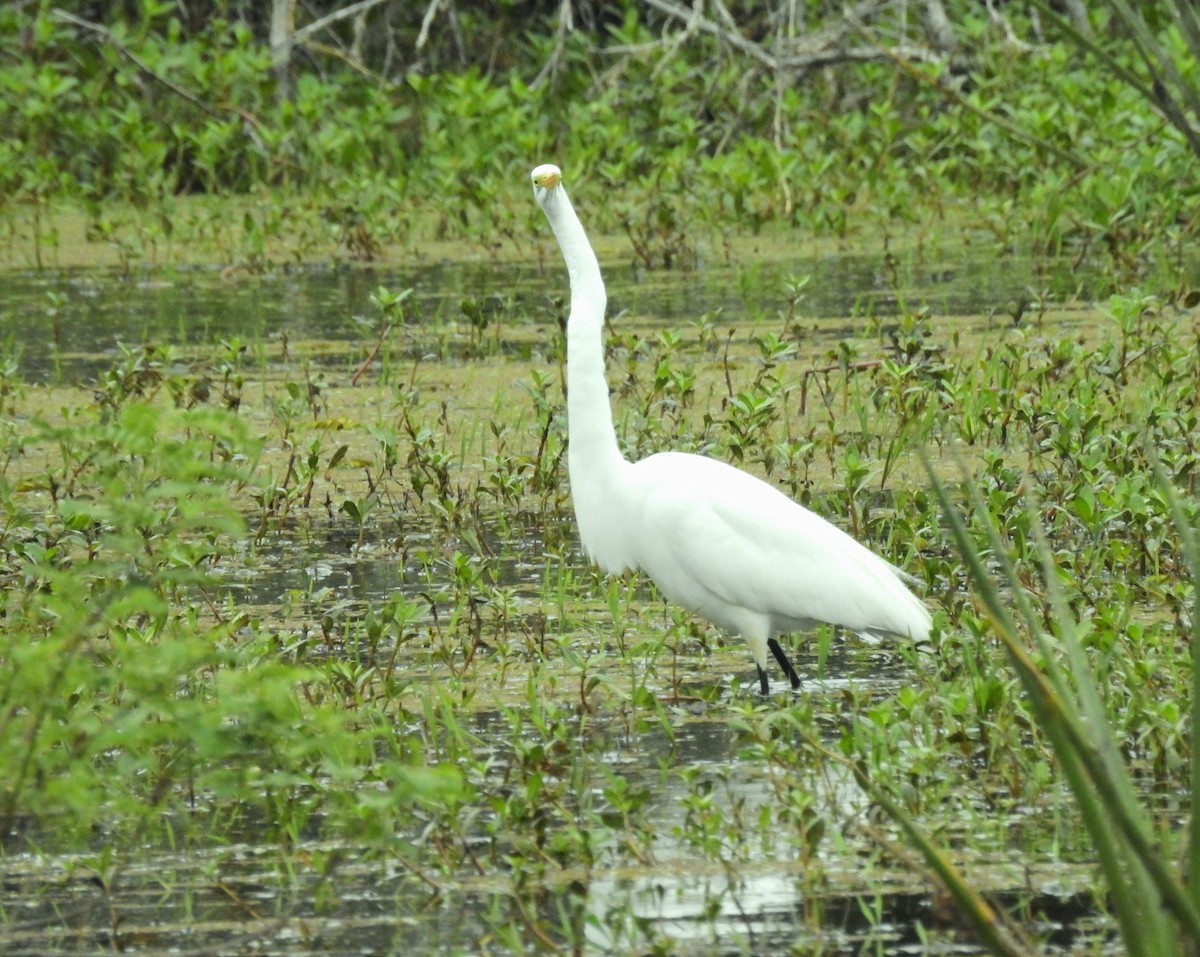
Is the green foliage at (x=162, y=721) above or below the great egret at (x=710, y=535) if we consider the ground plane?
below

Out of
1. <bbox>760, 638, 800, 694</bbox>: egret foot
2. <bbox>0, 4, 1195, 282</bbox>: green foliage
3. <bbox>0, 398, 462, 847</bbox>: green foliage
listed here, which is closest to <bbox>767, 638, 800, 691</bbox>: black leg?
<bbox>760, 638, 800, 694</bbox>: egret foot

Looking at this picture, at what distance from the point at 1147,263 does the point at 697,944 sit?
6.44 meters

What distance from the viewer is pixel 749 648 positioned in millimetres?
4555

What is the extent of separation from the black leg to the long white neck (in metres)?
0.38

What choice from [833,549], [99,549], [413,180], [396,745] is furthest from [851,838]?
[413,180]

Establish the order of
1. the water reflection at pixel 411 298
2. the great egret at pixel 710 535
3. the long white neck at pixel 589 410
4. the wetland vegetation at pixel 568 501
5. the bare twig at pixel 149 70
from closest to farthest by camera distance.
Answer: the wetland vegetation at pixel 568 501 < the great egret at pixel 710 535 < the long white neck at pixel 589 410 < the water reflection at pixel 411 298 < the bare twig at pixel 149 70

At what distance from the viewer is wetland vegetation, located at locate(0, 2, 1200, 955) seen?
9.61ft

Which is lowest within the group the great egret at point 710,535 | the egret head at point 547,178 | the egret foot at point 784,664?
the egret foot at point 784,664

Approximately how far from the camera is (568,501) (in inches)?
231

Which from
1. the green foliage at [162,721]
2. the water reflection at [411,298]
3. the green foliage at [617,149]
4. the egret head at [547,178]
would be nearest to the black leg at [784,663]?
the green foliage at [162,721]

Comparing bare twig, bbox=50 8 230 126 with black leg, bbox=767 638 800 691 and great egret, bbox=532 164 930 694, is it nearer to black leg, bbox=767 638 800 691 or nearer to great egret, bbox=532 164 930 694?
great egret, bbox=532 164 930 694

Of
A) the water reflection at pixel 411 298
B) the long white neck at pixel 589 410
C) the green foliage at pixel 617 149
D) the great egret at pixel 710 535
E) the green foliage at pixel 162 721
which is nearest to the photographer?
the green foliage at pixel 162 721

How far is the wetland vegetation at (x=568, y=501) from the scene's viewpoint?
9.61ft

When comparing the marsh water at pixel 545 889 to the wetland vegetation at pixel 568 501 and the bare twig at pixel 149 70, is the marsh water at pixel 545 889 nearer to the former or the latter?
the wetland vegetation at pixel 568 501
